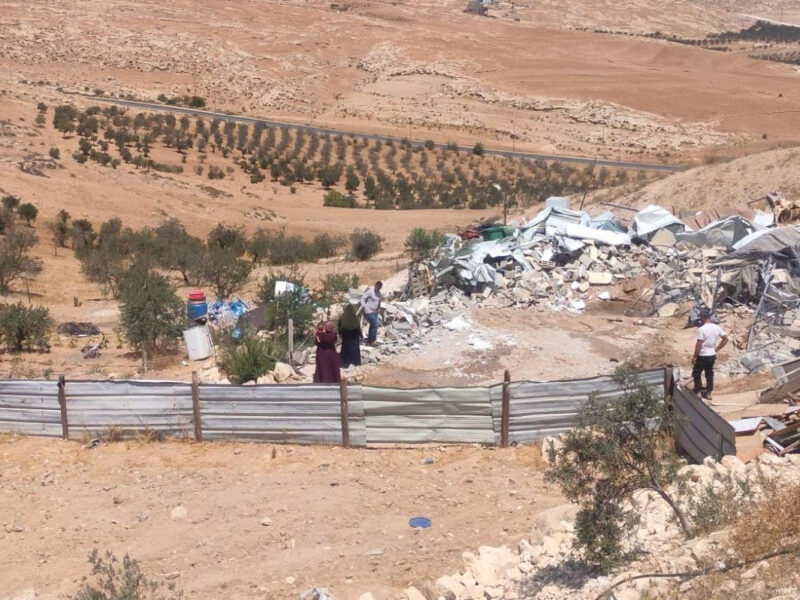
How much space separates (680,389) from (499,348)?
15.9ft

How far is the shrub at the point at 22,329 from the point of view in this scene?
612 inches

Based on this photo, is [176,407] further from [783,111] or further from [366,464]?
[783,111]

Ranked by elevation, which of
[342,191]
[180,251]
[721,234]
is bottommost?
[342,191]

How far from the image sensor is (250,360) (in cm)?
1254

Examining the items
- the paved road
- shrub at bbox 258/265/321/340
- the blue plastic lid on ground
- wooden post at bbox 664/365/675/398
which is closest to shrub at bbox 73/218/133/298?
shrub at bbox 258/265/321/340

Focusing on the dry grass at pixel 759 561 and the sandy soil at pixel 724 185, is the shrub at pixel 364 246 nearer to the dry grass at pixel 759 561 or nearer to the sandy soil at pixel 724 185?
the sandy soil at pixel 724 185

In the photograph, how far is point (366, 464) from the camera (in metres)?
10.1

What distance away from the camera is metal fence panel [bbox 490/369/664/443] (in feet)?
33.2

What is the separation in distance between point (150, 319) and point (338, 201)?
22199mm

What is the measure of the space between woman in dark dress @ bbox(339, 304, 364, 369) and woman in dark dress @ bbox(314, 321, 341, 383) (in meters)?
1.23

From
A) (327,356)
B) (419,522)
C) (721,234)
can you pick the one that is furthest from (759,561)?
(721,234)

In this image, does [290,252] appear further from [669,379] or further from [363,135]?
[363,135]

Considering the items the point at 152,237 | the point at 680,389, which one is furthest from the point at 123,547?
the point at 152,237

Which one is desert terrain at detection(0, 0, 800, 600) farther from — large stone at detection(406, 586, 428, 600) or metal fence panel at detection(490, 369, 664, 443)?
large stone at detection(406, 586, 428, 600)
